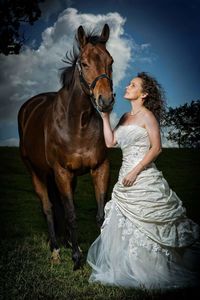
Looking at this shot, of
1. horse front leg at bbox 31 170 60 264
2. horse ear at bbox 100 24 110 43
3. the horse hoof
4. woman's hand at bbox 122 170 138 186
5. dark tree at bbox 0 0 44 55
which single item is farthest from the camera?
dark tree at bbox 0 0 44 55

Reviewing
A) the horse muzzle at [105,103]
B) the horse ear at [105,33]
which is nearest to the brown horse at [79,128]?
the horse ear at [105,33]

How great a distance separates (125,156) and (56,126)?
3.15 feet

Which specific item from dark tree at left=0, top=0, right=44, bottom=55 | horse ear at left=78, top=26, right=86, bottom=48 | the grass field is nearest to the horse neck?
horse ear at left=78, top=26, right=86, bottom=48

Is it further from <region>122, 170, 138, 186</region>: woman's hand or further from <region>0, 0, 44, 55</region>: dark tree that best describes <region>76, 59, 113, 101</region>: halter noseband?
<region>0, 0, 44, 55</region>: dark tree

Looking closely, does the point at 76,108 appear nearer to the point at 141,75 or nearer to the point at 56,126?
the point at 56,126

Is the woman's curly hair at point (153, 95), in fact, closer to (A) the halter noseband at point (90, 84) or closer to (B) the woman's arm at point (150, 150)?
(B) the woman's arm at point (150, 150)

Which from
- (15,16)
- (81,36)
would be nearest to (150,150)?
(81,36)

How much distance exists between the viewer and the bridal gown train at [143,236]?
414 cm

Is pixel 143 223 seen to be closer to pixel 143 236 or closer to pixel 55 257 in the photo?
pixel 143 236

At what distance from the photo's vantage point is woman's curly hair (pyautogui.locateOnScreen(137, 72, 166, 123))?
14.4ft

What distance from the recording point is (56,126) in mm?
4965

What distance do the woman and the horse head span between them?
10.7 inches

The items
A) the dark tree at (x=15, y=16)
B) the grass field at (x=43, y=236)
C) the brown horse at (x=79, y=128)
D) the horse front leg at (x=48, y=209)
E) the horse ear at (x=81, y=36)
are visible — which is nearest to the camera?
the grass field at (x=43, y=236)

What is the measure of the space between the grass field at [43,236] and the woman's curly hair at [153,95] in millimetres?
1651
